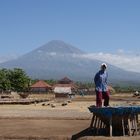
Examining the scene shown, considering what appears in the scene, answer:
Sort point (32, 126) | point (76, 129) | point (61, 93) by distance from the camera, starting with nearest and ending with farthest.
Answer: point (76, 129), point (32, 126), point (61, 93)

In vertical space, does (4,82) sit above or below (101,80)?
above

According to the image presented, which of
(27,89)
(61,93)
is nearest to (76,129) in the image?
(61,93)

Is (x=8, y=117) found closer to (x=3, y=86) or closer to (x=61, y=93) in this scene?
(x=61, y=93)

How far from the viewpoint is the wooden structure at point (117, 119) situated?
840 inches

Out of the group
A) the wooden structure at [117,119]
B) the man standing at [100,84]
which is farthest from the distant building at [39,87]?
the man standing at [100,84]

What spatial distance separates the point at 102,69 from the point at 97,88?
2.61ft

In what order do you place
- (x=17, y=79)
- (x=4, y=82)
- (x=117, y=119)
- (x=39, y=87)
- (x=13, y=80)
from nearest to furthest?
(x=117, y=119) < (x=4, y=82) < (x=17, y=79) < (x=13, y=80) < (x=39, y=87)

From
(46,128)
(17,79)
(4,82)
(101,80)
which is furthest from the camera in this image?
(17,79)

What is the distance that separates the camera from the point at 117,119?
22094 millimetres

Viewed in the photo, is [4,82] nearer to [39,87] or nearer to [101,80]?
[39,87]

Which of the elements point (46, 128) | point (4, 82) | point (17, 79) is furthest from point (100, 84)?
point (17, 79)

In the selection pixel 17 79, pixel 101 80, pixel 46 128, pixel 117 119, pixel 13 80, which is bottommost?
pixel 46 128

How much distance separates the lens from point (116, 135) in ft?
73.5

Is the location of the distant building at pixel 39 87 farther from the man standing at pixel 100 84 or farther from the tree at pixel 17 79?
the man standing at pixel 100 84
